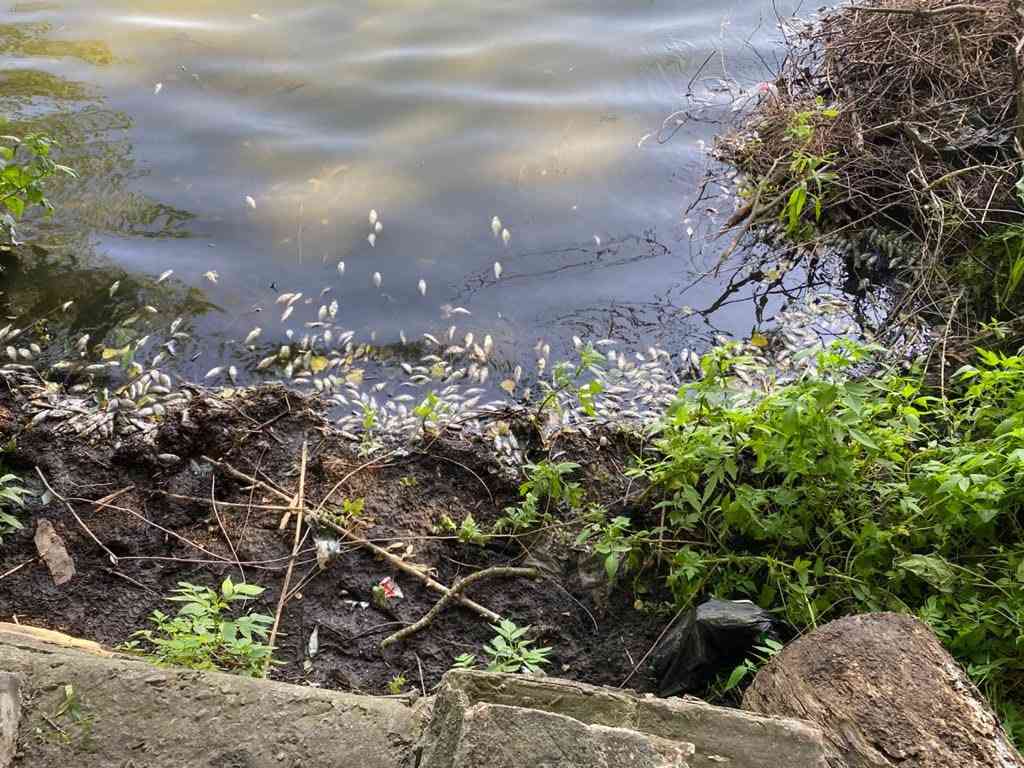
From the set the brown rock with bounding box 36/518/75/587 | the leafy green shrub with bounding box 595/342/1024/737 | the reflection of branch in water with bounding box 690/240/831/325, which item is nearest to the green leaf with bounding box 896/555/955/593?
the leafy green shrub with bounding box 595/342/1024/737

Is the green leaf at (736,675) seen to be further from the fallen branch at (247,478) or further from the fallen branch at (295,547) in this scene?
the fallen branch at (247,478)

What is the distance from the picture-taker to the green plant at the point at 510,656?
9.44ft

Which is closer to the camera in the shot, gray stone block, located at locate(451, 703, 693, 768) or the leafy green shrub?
gray stone block, located at locate(451, 703, 693, 768)

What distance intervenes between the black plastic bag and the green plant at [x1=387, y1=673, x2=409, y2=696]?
0.91 m

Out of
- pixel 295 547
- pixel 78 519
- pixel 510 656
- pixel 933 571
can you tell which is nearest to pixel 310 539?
pixel 295 547

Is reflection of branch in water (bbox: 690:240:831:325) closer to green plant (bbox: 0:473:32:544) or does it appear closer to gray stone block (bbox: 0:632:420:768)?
gray stone block (bbox: 0:632:420:768)

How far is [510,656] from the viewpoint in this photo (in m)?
2.95

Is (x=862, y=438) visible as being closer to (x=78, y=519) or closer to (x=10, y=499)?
(x=78, y=519)

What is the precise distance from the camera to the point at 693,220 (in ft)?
17.0

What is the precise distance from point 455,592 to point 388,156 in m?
3.17

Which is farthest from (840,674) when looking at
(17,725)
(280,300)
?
(280,300)

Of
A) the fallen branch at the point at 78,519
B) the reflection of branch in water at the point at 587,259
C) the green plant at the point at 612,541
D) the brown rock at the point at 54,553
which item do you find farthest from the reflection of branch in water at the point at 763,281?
the brown rock at the point at 54,553

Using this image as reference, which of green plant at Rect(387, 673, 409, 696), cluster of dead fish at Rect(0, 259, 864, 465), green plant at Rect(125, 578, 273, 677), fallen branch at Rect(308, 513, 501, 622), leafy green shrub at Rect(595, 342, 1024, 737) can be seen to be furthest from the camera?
cluster of dead fish at Rect(0, 259, 864, 465)

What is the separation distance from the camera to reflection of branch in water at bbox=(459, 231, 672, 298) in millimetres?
4832
